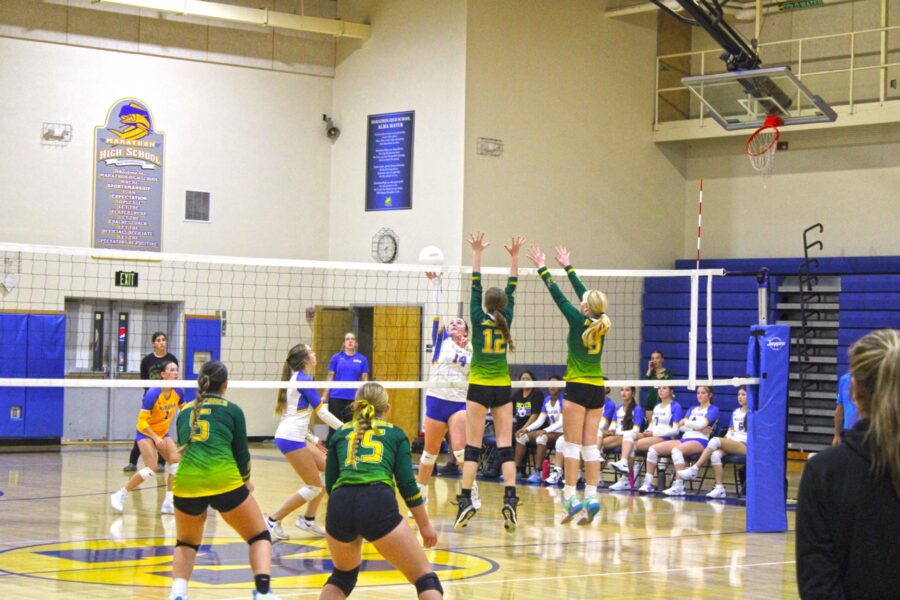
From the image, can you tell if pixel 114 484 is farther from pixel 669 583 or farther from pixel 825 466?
pixel 825 466

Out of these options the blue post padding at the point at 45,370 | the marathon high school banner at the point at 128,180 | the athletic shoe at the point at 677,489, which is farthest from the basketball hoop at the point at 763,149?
the blue post padding at the point at 45,370

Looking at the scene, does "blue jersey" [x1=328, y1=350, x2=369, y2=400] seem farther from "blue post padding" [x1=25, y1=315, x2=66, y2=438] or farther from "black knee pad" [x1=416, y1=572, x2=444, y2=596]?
"black knee pad" [x1=416, y1=572, x2=444, y2=596]

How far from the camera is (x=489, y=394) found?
959 cm

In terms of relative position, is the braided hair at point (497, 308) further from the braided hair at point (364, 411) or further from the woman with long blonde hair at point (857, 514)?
the woman with long blonde hair at point (857, 514)

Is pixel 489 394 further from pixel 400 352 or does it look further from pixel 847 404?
pixel 400 352

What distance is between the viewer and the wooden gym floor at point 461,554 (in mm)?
7418

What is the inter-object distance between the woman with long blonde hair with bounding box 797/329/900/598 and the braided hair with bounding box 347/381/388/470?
285cm

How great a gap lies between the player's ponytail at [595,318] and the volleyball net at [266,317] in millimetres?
7482

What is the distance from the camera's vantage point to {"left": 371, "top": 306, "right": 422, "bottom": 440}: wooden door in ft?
59.4

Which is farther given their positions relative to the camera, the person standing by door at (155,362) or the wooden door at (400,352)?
the wooden door at (400,352)

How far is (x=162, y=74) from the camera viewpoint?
60.5 feet

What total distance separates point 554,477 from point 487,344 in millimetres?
5202

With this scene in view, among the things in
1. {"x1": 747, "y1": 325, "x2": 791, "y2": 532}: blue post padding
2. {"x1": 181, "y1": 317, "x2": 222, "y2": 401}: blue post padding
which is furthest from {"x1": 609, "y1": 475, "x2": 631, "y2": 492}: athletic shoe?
{"x1": 181, "y1": 317, "x2": 222, "y2": 401}: blue post padding

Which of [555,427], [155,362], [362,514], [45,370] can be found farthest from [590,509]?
[45,370]
